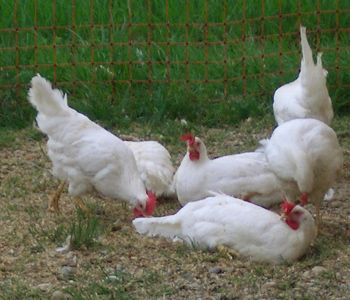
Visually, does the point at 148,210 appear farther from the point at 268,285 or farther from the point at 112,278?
the point at 268,285

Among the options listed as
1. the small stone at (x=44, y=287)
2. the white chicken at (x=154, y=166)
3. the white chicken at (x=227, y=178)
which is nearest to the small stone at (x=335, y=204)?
the white chicken at (x=227, y=178)

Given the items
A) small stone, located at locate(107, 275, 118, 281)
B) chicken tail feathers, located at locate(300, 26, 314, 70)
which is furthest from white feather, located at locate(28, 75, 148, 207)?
chicken tail feathers, located at locate(300, 26, 314, 70)

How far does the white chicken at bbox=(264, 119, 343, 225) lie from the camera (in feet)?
20.9

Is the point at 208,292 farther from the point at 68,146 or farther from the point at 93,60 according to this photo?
the point at 93,60

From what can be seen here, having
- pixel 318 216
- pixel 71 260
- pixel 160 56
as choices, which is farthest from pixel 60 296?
pixel 160 56

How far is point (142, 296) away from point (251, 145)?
9.71ft

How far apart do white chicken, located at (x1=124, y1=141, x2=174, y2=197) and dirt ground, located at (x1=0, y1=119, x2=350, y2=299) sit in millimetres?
131

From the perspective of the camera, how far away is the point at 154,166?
24.1 ft

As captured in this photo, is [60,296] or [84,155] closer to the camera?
[60,296]

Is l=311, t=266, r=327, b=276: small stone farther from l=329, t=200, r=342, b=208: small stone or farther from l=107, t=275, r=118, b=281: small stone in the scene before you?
l=329, t=200, r=342, b=208: small stone

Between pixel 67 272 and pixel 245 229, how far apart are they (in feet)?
3.07

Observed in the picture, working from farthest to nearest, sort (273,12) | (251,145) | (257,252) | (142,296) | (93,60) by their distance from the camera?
(273,12) < (93,60) < (251,145) < (257,252) < (142,296)

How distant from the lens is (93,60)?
911cm

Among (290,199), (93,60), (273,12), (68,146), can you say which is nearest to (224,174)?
(290,199)
